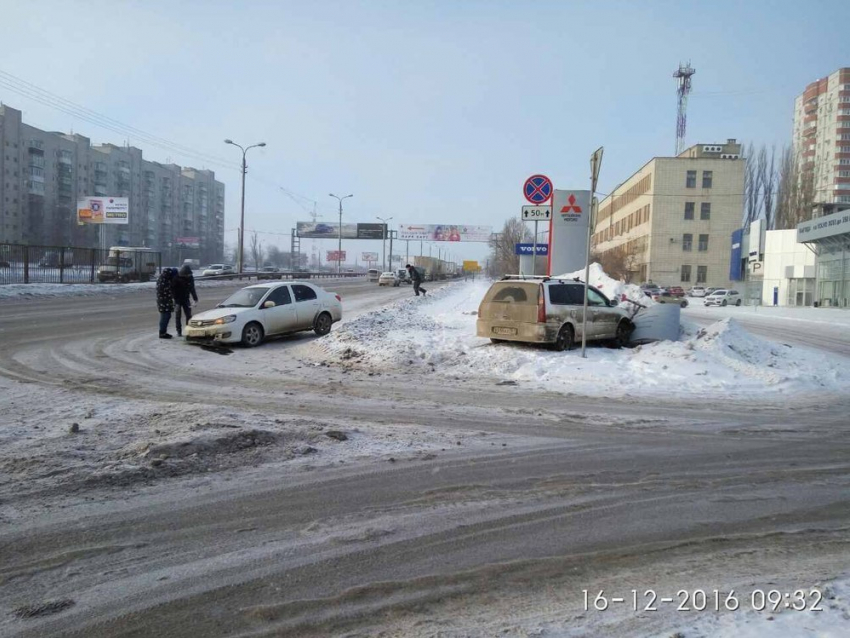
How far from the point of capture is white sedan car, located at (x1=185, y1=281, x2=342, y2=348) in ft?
43.1

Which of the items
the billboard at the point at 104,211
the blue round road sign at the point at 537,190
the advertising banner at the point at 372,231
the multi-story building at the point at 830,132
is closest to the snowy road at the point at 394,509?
the blue round road sign at the point at 537,190

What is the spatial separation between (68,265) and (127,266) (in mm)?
6458

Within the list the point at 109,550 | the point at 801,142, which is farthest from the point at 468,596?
the point at 801,142

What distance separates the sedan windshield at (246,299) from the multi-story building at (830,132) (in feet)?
346

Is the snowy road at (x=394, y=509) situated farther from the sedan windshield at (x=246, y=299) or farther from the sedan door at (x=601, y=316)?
the sedan windshield at (x=246, y=299)

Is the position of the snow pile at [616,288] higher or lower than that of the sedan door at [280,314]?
Answer: higher

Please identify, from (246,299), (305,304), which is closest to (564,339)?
(305,304)

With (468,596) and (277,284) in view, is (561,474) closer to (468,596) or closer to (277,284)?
(468,596)

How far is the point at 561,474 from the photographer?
548cm

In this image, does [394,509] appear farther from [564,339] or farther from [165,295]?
[165,295]

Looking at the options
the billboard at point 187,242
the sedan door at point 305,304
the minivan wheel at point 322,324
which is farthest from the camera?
the billboard at point 187,242
